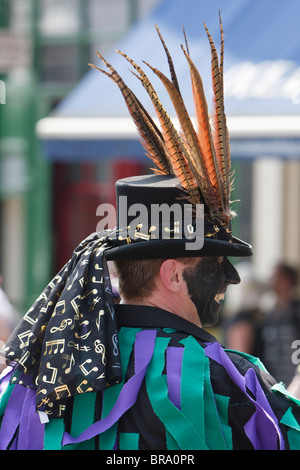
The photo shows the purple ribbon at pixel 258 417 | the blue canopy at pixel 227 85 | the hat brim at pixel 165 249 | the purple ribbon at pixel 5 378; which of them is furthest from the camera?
the blue canopy at pixel 227 85

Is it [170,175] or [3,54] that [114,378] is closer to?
[170,175]

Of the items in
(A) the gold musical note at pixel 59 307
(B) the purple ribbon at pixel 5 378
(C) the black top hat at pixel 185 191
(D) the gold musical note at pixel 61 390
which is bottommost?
(B) the purple ribbon at pixel 5 378

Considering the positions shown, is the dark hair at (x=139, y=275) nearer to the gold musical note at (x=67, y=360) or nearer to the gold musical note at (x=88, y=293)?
the gold musical note at (x=88, y=293)

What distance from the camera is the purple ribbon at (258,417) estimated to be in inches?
78.7

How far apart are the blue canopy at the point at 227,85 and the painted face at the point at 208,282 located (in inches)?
95.9

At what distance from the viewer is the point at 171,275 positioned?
7.10 feet

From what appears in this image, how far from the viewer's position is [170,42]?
5883 mm

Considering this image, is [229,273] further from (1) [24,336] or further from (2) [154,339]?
(1) [24,336]

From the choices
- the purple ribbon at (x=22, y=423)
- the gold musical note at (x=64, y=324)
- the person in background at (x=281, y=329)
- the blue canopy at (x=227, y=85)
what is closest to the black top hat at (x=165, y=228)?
the gold musical note at (x=64, y=324)

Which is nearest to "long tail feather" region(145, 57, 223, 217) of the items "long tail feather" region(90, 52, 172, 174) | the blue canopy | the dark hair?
"long tail feather" region(90, 52, 172, 174)

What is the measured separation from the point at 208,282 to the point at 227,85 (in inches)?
121

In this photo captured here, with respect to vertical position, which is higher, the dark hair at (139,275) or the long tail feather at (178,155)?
the long tail feather at (178,155)

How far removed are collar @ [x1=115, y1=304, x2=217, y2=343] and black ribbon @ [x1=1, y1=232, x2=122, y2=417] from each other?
6 centimetres
